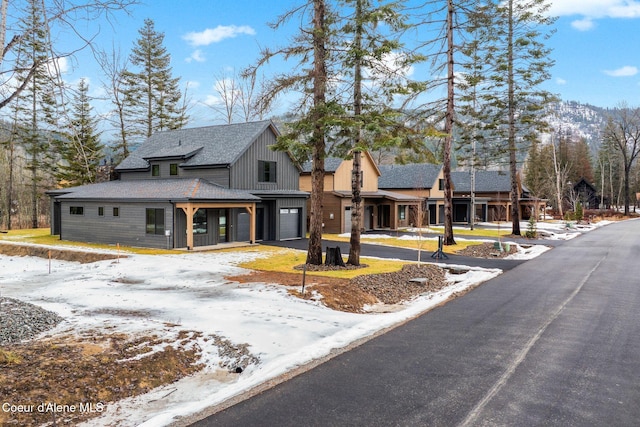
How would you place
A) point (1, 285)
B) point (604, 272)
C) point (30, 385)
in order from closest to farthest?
point (30, 385)
point (1, 285)
point (604, 272)

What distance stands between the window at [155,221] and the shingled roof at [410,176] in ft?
98.6

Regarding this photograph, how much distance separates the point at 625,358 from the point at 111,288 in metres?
13.5

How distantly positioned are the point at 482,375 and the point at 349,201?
2978 cm

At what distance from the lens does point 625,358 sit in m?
7.60

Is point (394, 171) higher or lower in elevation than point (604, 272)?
higher

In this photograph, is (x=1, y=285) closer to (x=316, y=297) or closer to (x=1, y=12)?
(x=316, y=297)

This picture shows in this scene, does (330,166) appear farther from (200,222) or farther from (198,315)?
(198,315)

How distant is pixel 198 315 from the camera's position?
10.3 meters

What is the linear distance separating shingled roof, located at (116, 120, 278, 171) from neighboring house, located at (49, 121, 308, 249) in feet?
0.22

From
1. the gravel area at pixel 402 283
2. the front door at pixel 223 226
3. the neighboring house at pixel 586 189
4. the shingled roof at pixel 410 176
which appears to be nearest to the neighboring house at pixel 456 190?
the shingled roof at pixel 410 176

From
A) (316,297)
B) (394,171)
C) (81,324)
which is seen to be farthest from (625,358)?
(394,171)

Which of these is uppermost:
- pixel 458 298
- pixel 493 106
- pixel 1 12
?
pixel 493 106

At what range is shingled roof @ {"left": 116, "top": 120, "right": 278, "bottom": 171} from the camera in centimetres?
2834

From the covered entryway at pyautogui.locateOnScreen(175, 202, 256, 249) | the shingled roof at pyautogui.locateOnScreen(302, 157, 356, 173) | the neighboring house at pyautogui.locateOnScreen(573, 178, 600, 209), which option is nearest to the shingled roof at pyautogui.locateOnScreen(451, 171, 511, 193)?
the shingled roof at pyautogui.locateOnScreen(302, 157, 356, 173)
